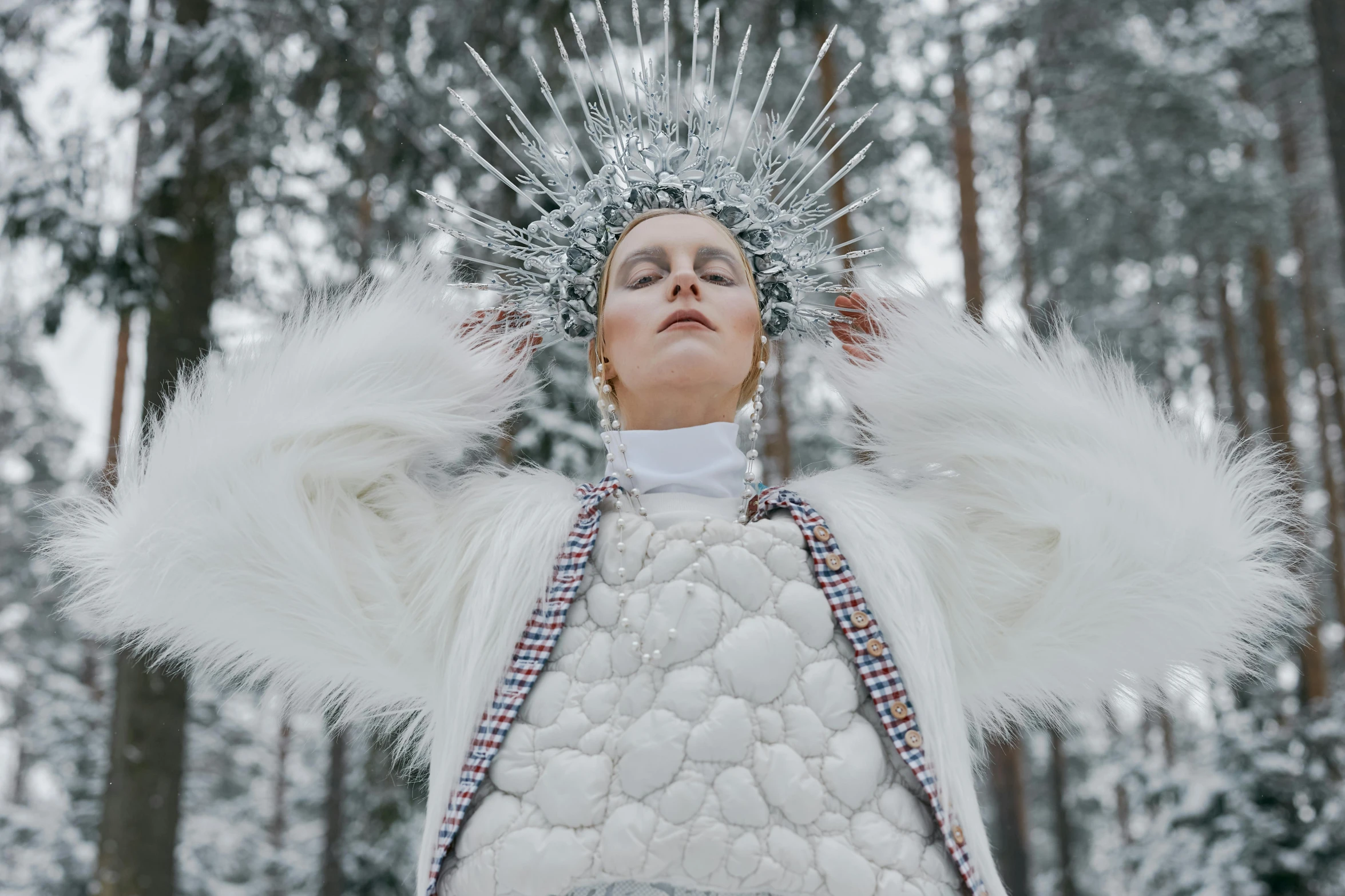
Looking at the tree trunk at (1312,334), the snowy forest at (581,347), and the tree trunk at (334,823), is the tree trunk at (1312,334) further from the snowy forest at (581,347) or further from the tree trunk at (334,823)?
the tree trunk at (334,823)

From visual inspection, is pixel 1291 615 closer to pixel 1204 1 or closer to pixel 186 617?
pixel 186 617

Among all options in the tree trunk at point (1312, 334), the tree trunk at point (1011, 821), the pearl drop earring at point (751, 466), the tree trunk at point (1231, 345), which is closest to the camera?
the pearl drop earring at point (751, 466)

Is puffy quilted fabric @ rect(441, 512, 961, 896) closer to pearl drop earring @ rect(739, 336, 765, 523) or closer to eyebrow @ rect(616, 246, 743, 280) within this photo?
pearl drop earring @ rect(739, 336, 765, 523)

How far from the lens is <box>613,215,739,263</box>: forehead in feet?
9.14

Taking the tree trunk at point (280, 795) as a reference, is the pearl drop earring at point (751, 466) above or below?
above

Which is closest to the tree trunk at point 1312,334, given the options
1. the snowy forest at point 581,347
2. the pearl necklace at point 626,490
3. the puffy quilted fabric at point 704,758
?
the snowy forest at point 581,347

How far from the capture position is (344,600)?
8.13ft

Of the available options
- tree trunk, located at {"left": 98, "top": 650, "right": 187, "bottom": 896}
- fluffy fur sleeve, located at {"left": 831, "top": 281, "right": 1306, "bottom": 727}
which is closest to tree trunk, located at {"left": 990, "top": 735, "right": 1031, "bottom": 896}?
tree trunk, located at {"left": 98, "top": 650, "right": 187, "bottom": 896}

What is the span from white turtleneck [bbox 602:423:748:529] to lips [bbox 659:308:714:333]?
246 mm

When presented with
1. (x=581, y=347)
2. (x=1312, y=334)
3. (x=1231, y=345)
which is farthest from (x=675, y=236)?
(x=1312, y=334)

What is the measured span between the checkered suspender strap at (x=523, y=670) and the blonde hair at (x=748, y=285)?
495 mm

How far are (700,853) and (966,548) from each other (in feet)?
3.08

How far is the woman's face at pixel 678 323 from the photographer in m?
2.69

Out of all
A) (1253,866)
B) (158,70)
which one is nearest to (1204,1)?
(1253,866)
